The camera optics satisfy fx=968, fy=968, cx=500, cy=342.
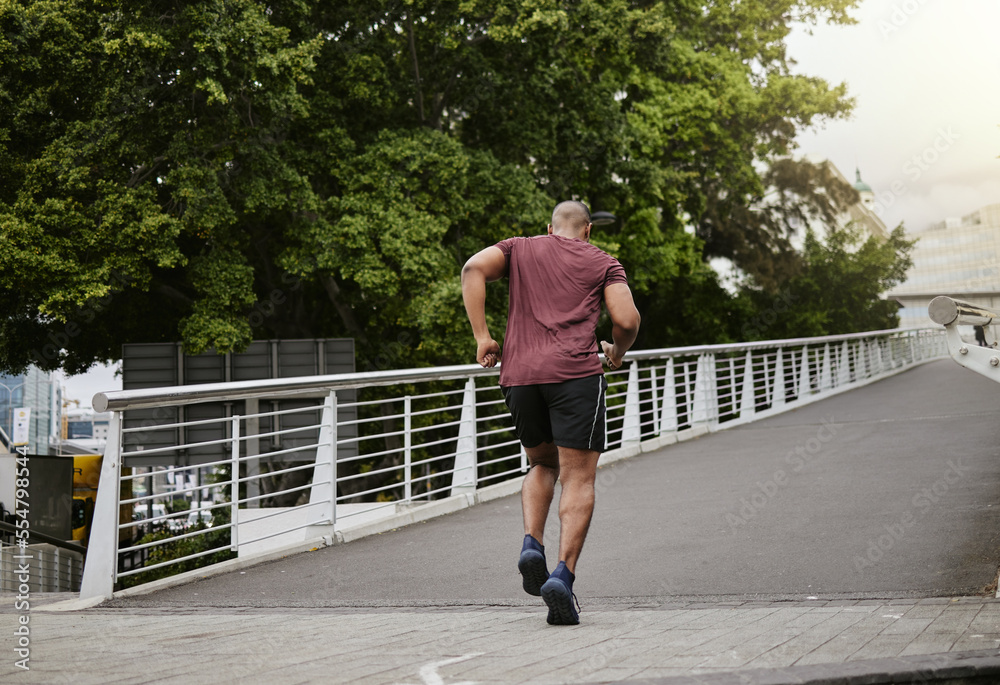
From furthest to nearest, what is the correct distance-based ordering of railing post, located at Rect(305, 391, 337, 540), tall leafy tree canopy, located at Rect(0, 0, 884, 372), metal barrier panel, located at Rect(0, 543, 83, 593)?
tall leafy tree canopy, located at Rect(0, 0, 884, 372)
metal barrier panel, located at Rect(0, 543, 83, 593)
railing post, located at Rect(305, 391, 337, 540)

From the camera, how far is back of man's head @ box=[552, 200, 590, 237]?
4.61 metres

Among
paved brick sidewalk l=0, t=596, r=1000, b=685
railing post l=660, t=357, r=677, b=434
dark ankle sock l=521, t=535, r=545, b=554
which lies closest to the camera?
paved brick sidewalk l=0, t=596, r=1000, b=685

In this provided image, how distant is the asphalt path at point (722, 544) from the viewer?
16.8 feet

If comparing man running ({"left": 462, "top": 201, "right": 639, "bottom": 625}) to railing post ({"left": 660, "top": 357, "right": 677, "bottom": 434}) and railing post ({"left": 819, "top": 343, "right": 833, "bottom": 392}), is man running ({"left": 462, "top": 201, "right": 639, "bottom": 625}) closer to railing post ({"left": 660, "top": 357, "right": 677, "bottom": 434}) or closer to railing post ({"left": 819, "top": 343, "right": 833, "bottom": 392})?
railing post ({"left": 660, "top": 357, "right": 677, "bottom": 434})

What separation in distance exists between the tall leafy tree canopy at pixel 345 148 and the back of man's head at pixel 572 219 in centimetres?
1191

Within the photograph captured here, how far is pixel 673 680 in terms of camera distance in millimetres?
2955

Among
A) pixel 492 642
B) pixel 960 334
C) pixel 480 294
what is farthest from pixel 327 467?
pixel 960 334

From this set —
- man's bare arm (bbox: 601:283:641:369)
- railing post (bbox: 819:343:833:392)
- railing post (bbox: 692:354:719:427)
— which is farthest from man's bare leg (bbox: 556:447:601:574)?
railing post (bbox: 819:343:833:392)

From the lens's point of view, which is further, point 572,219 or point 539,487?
point 572,219

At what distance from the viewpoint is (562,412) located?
4.34m

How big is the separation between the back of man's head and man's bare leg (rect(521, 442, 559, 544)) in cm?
101

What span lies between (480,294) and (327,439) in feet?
11.0

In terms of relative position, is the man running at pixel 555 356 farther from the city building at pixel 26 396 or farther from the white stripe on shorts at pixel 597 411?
the city building at pixel 26 396

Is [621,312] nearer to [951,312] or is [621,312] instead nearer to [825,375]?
[951,312]
